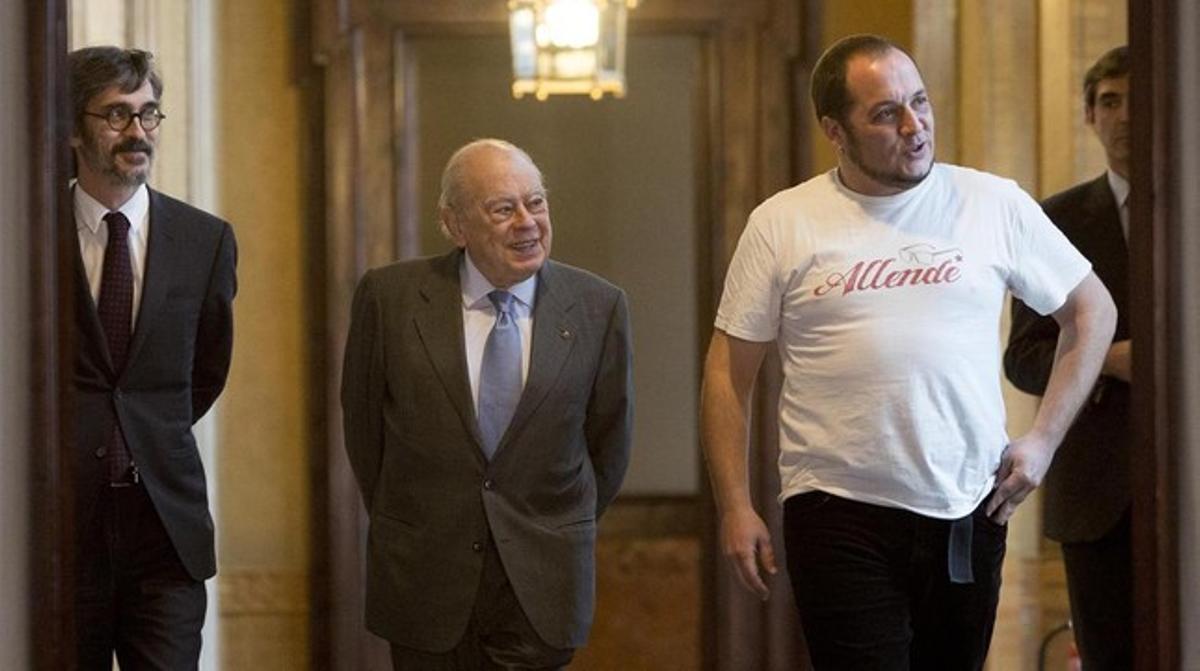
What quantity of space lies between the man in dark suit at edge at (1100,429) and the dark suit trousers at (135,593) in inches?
47.2

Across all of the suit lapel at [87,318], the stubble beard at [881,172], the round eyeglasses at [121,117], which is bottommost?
the suit lapel at [87,318]

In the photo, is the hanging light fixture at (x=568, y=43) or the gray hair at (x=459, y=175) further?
the hanging light fixture at (x=568, y=43)

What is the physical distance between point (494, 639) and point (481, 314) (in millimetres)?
467

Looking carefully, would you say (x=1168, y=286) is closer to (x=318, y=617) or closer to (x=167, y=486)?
(x=167, y=486)

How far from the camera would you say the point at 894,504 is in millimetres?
2889

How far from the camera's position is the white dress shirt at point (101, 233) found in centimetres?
303

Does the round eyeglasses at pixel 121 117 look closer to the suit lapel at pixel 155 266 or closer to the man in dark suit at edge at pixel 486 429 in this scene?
the suit lapel at pixel 155 266

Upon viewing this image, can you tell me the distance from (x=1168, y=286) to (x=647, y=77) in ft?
9.56

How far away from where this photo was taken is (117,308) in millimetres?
3043

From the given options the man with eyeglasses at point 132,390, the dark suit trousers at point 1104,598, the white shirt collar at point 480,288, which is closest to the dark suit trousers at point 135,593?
the man with eyeglasses at point 132,390

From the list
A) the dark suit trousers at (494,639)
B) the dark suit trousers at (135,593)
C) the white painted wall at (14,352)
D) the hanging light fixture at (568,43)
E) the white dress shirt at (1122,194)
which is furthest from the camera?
the hanging light fixture at (568,43)

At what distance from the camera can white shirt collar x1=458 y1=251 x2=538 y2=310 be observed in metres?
3.30

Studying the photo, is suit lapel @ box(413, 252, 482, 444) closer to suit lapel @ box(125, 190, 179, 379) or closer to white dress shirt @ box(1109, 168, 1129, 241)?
suit lapel @ box(125, 190, 179, 379)

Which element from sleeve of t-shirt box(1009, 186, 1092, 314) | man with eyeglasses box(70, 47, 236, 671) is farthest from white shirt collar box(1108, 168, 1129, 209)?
man with eyeglasses box(70, 47, 236, 671)
